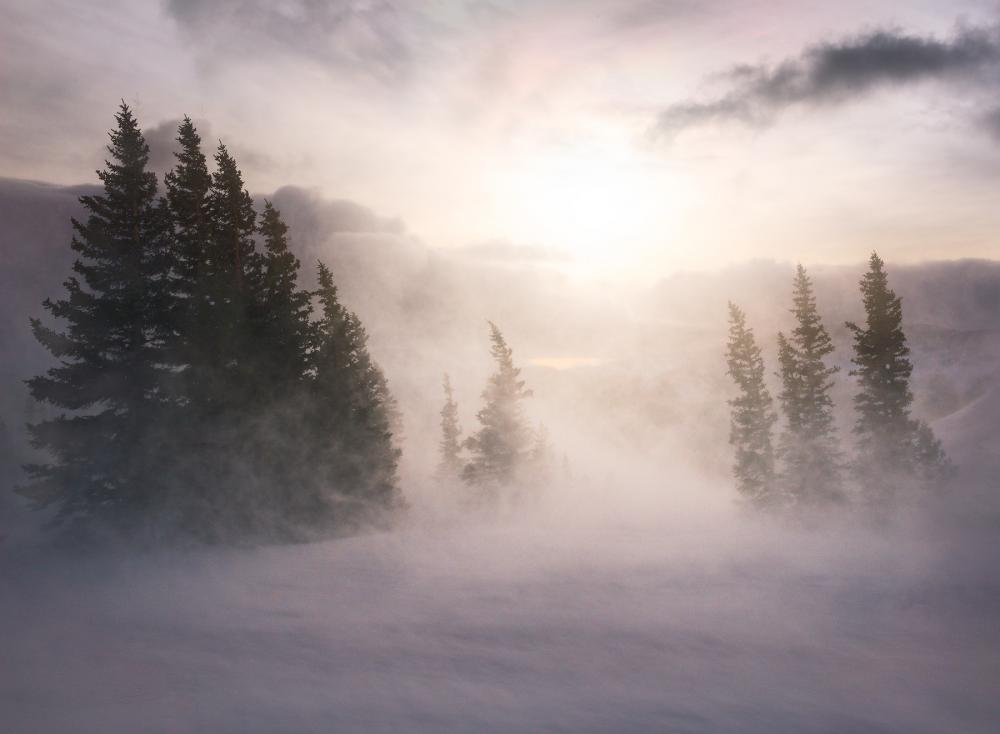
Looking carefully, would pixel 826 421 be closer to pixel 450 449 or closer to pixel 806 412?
pixel 806 412

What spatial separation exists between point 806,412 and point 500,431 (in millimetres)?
17929

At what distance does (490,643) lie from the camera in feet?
34.3

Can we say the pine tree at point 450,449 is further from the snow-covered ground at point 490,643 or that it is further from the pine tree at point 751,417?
the snow-covered ground at point 490,643

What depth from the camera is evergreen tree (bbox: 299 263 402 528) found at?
74.7ft

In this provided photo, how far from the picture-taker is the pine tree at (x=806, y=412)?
33.4 m

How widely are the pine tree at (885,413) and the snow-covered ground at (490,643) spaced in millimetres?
14551

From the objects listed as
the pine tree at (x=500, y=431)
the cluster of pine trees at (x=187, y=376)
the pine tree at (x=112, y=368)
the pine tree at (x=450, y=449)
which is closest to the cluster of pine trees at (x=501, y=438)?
the pine tree at (x=500, y=431)

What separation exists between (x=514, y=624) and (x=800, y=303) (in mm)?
29478

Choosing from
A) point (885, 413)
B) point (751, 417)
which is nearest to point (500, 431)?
point (751, 417)

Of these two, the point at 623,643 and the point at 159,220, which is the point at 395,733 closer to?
the point at 623,643

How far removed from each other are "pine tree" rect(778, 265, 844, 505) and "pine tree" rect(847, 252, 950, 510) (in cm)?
172

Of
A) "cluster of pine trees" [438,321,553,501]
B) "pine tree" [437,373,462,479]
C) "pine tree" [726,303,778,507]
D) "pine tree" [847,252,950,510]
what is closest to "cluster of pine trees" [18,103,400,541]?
"cluster of pine trees" [438,321,553,501]

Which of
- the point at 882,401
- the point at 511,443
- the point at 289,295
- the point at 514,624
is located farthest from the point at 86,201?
the point at 882,401

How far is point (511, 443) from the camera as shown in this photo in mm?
38500
